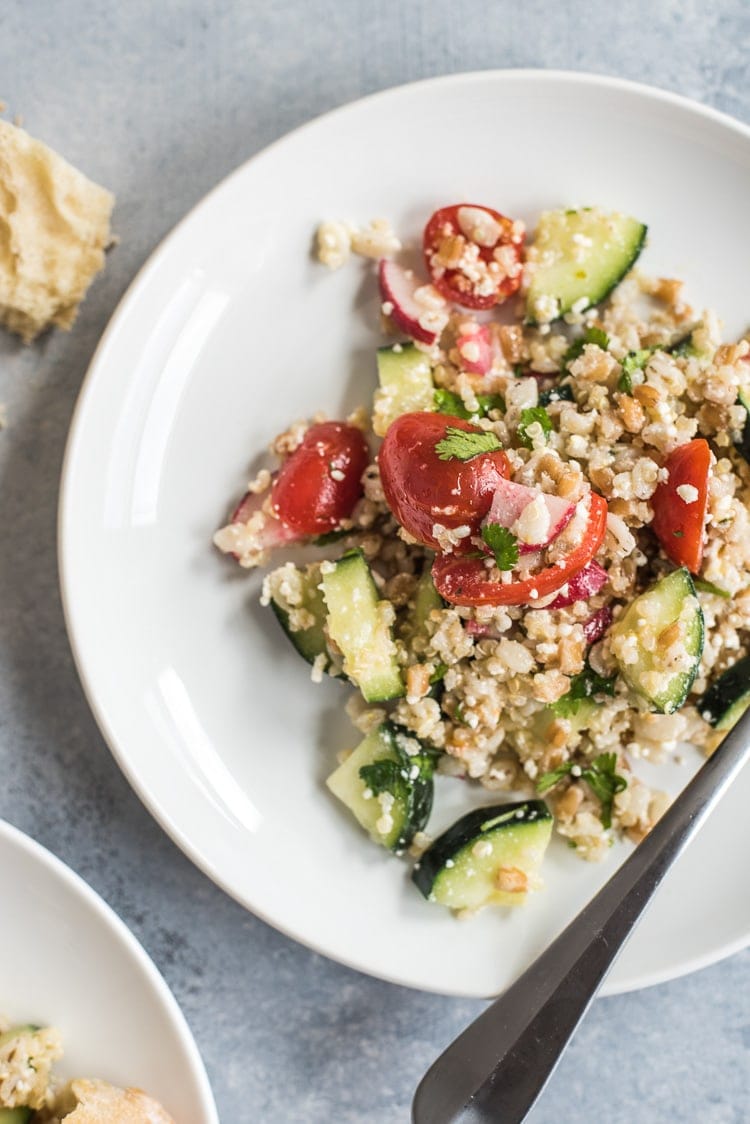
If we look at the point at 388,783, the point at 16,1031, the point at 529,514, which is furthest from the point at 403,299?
the point at 16,1031

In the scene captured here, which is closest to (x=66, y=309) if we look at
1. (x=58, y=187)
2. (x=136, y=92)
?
(x=58, y=187)

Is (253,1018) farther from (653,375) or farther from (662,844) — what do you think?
(653,375)

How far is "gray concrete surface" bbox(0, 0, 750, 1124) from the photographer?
2.08 meters

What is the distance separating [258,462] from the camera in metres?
2.00

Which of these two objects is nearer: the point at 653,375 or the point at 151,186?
the point at 653,375

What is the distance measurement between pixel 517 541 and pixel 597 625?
0.28 metres

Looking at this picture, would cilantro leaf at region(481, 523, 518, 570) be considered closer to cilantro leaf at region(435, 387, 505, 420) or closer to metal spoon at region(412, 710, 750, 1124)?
cilantro leaf at region(435, 387, 505, 420)

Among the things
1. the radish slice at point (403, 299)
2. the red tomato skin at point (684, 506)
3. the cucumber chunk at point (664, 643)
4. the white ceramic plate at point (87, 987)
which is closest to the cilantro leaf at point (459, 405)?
the radish slice at point (403, 299)

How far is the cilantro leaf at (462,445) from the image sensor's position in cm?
170

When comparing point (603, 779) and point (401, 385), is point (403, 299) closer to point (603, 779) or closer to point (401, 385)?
point (401, 385)

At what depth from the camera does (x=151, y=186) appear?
6.95 feet

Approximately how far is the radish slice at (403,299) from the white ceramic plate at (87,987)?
1.18 m

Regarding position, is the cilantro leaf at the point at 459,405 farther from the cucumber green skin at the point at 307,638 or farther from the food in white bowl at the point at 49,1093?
the food in white bowl at the point at 49,1093

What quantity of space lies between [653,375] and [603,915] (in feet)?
3.19
